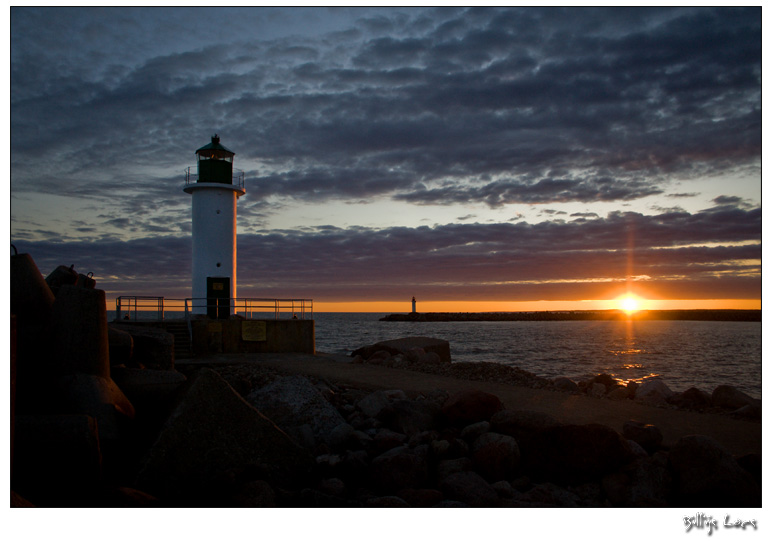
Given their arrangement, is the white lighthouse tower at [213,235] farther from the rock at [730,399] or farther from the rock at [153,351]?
the rock at [730,399]

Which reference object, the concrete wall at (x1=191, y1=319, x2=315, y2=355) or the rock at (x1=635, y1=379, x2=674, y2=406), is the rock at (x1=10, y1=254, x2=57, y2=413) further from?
the concrete wall at (x1=191, y1=319, x2=315, y2=355)

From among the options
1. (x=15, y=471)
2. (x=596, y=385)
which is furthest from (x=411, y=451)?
(x=596, y=385)

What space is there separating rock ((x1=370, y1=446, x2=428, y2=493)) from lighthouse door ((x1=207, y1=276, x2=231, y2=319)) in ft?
54.2

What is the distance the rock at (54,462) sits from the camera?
14.1 feet

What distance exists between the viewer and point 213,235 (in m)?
21.2

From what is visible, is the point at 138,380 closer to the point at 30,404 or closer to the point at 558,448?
the point at 30,404

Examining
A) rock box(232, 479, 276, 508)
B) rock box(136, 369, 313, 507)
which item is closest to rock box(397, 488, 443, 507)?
rock box(136, 369, 313, 507)

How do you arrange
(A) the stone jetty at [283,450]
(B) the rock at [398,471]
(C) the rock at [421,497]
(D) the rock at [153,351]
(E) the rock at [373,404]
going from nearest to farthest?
1. (A) the stone jetty at [283,450]
2. (C) the rock at [421,497]
3. (B) the rock at [398,471]
4. (E) the rock at [373,404]
5. (D) the rock at [153,351]

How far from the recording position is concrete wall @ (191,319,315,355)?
687 inches

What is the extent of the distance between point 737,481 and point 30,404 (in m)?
6.49

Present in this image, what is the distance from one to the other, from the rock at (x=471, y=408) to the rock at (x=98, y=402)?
3.51 m

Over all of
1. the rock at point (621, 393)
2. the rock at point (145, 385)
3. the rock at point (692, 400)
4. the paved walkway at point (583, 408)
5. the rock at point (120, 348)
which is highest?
the rock at point (120, 348)

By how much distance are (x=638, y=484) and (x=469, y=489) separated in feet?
5.00

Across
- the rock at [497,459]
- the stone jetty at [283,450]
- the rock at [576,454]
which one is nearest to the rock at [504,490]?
the stone jetty at [283,450]
